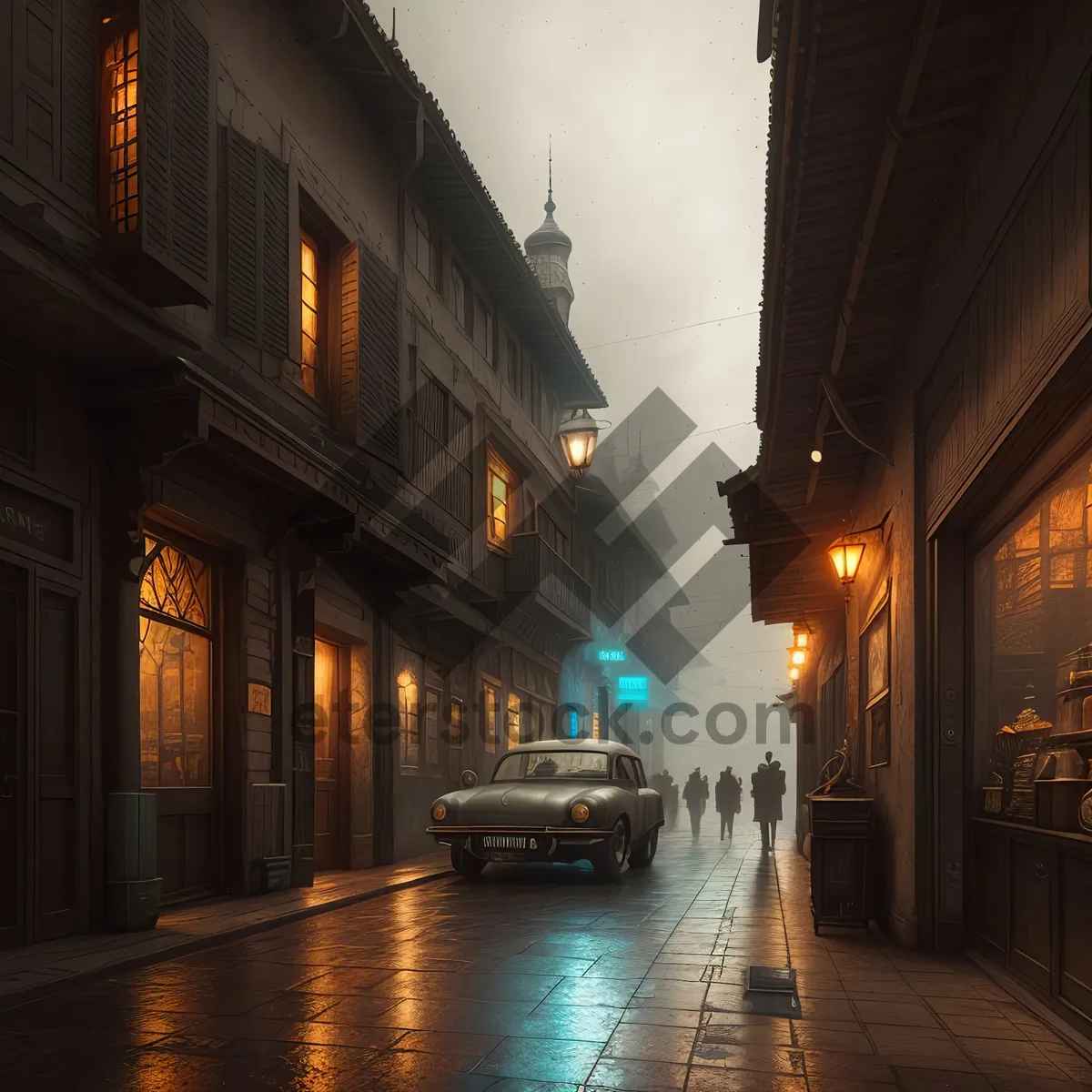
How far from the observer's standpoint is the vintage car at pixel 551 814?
1251 centimetres

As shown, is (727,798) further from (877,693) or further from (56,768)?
(56,768)

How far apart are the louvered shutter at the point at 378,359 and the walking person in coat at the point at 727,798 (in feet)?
43.5

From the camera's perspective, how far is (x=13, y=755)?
7.92 m

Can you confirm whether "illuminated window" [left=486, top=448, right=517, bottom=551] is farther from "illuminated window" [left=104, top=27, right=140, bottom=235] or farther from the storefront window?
the storefront window

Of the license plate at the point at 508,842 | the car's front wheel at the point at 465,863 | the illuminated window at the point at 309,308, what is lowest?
the car's front wheel at the point at 465,863

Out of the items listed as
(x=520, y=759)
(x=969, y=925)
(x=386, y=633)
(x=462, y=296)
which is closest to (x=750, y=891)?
(x=520, y=759)

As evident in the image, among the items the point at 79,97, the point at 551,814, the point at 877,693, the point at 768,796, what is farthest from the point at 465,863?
the point at 768,796

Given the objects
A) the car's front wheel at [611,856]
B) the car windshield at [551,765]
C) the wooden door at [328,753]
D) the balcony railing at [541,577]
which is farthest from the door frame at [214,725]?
the balcony railing at [541,577]

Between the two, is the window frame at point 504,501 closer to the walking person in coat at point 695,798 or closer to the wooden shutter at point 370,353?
the wooden shutter at point 370,353

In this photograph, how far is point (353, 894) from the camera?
11.4 m

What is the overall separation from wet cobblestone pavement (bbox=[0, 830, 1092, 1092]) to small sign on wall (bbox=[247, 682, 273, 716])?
2.85 meters

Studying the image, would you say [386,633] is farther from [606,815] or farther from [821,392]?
[821,392]

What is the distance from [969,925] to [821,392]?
4.59 m

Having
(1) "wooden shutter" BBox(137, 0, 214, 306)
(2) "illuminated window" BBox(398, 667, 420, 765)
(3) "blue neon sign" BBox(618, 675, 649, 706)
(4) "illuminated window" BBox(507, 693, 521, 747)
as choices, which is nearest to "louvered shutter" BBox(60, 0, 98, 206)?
(1) "wooden shutter" BBox(137, 0, 214, 306)
